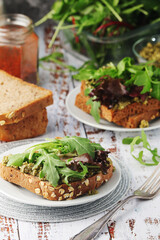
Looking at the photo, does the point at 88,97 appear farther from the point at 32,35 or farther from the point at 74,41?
the point at 74,41

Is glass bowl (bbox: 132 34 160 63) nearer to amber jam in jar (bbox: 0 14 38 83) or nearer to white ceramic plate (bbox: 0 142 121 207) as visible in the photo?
amber jam in jar (bbox: 0 14 38 83)

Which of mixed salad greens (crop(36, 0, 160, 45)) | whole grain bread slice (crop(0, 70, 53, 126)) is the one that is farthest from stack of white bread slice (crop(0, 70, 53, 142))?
mixed salad greens (crop(36, 0, 160, 45))

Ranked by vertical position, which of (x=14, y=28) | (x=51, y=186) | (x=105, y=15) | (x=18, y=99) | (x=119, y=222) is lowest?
(x=119, y=222)

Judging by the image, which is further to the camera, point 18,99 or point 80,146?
point 18,99

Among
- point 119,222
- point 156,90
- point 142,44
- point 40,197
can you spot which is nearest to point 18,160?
point 40,197

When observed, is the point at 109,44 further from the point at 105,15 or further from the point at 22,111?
the point at 22,111
